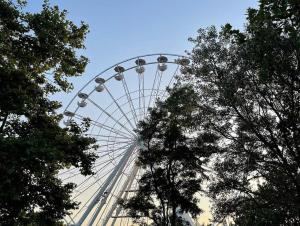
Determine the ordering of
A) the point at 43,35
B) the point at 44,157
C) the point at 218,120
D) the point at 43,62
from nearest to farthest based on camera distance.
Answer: the point at 44,157 < the point at 43,35 < the point at 43,62 < the point at 218,120

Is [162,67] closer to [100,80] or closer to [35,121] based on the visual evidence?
[100,80]

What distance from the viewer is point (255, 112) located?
1572 centimetres

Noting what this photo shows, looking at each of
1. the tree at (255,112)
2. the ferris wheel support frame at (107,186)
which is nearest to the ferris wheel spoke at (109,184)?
the ferris wheel support frame at (107,186)

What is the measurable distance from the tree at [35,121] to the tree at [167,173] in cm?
900

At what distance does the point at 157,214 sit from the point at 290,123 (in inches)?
486

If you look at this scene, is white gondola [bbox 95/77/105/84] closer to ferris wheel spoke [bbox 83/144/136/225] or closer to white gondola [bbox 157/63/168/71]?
white gondola [bbox 157/63/168/71]

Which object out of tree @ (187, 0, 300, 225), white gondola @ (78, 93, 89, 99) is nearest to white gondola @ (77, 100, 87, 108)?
white gondola @ (78, 93, 89, 99)

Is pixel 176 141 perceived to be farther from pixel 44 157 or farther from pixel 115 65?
pixel 44 157

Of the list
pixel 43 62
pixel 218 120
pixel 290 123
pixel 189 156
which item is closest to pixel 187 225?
pixel 189 156

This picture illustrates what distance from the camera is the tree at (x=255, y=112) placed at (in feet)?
40.6

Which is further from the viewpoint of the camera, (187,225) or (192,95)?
(187,225)

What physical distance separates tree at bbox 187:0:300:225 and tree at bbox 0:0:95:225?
6.26m

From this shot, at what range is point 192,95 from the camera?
1706 centimetres

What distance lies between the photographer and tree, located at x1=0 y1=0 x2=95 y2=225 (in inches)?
408
